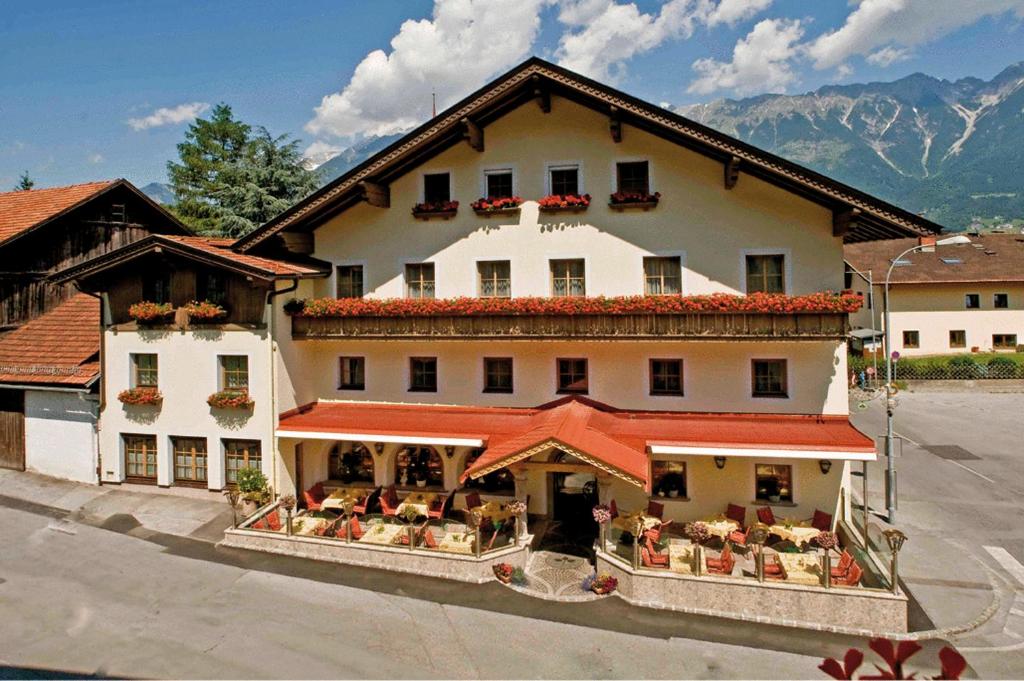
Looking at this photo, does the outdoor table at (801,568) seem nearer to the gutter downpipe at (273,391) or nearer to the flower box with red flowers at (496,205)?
the flower box with red flowers at (496,205)

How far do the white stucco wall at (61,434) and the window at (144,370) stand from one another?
1.75 m

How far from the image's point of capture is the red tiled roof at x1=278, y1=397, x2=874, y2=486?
44.7 feet

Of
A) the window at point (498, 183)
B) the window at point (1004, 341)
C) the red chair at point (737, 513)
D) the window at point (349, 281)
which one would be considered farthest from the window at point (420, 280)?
the window at point (1004, 341)

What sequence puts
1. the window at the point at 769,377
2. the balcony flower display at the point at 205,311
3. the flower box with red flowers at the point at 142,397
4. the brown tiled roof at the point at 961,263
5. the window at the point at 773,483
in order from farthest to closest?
1. the brown tiled roof at the point at 961,263
2. the flower box with red flowers at the point at 142,397
3. the balcony flower display at the point at 205,311
4. the window at the point at 769,377
5. the window at the point at 773,483

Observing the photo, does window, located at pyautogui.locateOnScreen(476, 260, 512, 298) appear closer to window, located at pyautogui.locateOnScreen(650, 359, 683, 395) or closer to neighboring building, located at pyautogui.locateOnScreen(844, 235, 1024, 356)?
window, located at pyautogui.locateOnScreen(650, 359, 683, 395)

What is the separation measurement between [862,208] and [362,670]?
15.7 metres

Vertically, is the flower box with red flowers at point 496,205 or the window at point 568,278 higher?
the flower box with red flowers at point 496,205

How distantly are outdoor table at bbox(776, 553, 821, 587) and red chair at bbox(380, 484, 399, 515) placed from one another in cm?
1017

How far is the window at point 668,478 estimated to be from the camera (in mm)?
16531

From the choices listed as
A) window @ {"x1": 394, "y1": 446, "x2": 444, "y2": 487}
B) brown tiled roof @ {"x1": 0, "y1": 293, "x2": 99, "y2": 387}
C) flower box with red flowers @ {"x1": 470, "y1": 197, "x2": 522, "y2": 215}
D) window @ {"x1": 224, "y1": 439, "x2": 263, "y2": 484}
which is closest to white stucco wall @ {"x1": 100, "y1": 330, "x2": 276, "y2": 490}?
window @ {"x1": 224, "y1": 439, "x2": 263, "y2": 484}

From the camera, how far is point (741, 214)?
1662 centimetres

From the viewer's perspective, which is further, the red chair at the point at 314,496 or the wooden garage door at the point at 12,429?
the wooden garage door at the point at 12,429

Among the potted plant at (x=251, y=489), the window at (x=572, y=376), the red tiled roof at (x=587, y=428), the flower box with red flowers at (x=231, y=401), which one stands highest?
the window at (x=572, y=376)

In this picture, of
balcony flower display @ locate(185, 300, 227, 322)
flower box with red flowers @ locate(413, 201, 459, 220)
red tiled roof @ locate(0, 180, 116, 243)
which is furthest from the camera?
Result: red tiled roof @ locate(0, 180, 116, 243)
